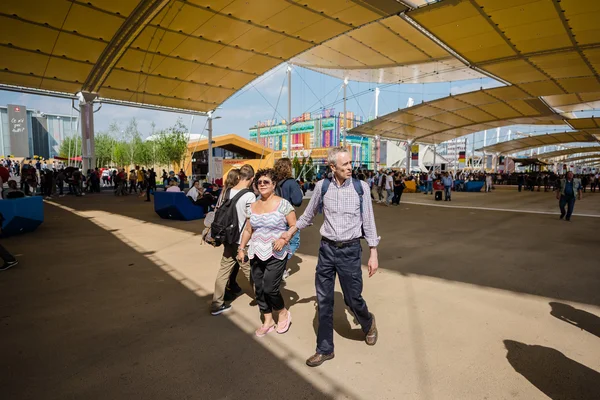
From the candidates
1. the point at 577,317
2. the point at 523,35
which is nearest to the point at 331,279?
the point at 577,317

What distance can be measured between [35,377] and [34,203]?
7.32 metres

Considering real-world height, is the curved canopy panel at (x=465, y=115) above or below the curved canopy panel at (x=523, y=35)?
below

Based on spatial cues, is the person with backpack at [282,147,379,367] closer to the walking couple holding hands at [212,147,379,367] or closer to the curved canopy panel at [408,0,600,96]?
the walking couple holding hands at [212,147,379,367]

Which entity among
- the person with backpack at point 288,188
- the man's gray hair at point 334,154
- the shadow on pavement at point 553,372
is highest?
the man's gray hair at point 334,154

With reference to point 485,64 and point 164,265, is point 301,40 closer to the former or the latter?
point 485,64

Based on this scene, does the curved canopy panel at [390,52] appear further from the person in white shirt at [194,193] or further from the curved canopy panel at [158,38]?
the person in white shirt at [194,193]

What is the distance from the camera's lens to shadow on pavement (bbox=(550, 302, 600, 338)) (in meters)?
3.44

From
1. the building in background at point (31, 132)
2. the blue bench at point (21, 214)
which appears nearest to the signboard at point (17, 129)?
the building in background at point (31, 132)

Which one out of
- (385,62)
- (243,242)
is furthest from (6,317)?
(385,62)

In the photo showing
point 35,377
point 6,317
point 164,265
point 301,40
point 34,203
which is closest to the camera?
point 35,377

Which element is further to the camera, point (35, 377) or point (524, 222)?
point (524, 222)

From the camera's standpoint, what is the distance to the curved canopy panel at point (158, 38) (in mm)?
10820

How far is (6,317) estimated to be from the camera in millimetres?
3695

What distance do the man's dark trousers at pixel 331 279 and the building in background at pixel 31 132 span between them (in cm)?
6189
